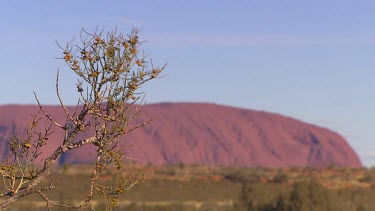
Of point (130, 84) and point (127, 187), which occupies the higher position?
point (130, 84)

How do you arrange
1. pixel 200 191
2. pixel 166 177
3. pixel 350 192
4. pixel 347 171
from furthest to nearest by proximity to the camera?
1. pixel 347 171
2. pixel 166 177
3. pixel 200 191
4. pixel 350 192

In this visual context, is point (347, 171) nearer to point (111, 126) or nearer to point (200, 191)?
point (200, 191)

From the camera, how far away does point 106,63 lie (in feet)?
39.8

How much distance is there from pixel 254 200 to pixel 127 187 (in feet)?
106

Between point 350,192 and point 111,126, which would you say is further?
point 350,192

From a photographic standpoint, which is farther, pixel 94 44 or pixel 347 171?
pixel 347 171

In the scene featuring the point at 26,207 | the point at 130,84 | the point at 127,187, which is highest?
the point at 130,84

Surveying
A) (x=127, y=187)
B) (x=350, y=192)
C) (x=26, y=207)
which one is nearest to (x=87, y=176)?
(x=350, y=192)

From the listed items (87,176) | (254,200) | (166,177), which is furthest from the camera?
(166,177)

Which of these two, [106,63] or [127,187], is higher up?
[106,63]

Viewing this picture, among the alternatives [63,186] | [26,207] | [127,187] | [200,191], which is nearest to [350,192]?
[200,191]

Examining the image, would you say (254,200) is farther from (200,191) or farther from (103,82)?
(103,82)

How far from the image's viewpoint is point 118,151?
1233 cm

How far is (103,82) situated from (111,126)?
1.88 ft
